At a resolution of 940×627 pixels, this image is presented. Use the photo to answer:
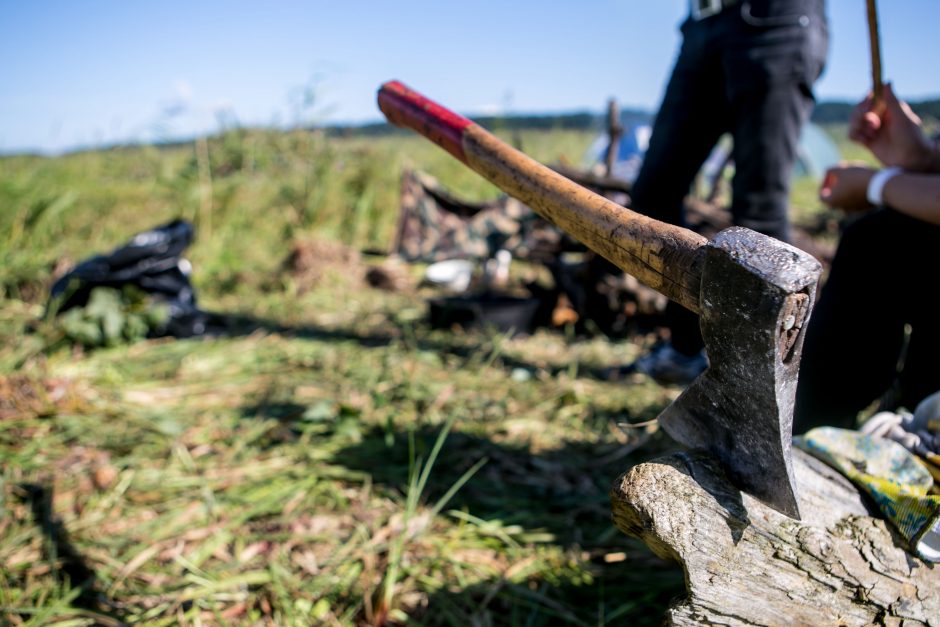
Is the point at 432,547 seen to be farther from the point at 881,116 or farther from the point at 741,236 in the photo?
the point at 881,116

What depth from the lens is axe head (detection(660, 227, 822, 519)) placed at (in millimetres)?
776

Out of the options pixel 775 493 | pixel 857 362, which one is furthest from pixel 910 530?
pixel 857 362

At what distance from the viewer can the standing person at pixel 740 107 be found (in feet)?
7.95

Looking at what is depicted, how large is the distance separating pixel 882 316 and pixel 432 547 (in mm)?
1403

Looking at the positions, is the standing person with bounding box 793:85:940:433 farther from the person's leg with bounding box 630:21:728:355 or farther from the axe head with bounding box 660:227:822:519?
the person's leg with bounding box 630:21:728:355

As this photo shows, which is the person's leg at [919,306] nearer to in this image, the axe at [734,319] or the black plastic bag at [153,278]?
the axe at [734,319]

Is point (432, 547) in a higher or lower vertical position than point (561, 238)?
lower

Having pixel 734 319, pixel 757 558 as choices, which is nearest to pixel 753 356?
pixel 734 319

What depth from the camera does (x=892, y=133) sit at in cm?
165

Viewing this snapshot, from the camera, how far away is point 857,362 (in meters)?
1.63

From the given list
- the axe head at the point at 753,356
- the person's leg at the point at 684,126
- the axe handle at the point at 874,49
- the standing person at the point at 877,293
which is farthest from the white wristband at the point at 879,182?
the person's leg at the point at 684,126

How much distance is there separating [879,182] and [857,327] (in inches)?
15.2

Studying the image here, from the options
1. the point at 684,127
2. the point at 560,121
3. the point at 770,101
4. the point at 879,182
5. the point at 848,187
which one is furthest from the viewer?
the point at 560,121

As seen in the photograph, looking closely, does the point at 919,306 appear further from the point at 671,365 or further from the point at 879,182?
the point at 671,365
